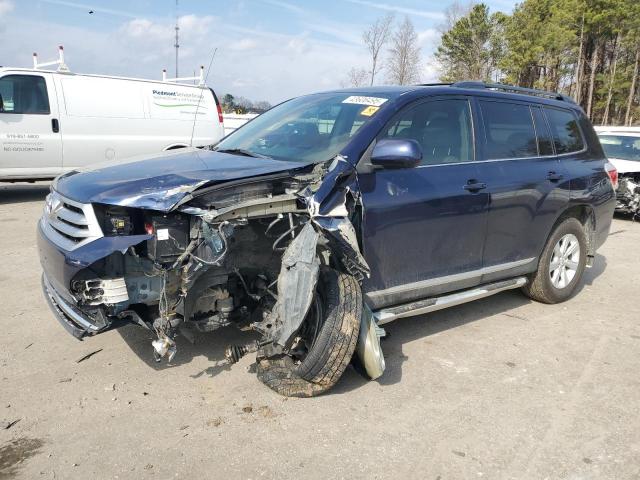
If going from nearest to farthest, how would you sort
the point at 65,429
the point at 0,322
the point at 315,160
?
the point at 65,429 < the point at 315,160 < the point at 0,322

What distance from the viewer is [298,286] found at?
297 cm

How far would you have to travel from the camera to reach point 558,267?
5.09 m

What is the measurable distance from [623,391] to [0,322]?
460 cm

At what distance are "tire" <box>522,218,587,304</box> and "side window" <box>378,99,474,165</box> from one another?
146 cm

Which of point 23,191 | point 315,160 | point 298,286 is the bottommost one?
point 23,191

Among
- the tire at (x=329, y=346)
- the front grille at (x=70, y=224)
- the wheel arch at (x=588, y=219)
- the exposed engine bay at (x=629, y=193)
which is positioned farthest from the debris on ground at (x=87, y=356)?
the exposed engine bay at (x=629, y=193)

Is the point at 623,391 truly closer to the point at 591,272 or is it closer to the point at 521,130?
the point at 521,130

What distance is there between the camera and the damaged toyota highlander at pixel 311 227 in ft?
9.73

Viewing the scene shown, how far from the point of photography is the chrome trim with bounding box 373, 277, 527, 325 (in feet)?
12.0

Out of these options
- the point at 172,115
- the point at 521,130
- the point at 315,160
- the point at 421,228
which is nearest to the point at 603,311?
the point at 521,130

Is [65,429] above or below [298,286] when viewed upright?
below

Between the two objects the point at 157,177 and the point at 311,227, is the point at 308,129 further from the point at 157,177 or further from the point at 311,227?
the point at 157,177

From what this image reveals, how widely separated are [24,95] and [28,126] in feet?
1.72

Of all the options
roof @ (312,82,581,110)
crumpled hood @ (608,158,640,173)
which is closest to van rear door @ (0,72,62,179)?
roof @ (312,82,581,110)
